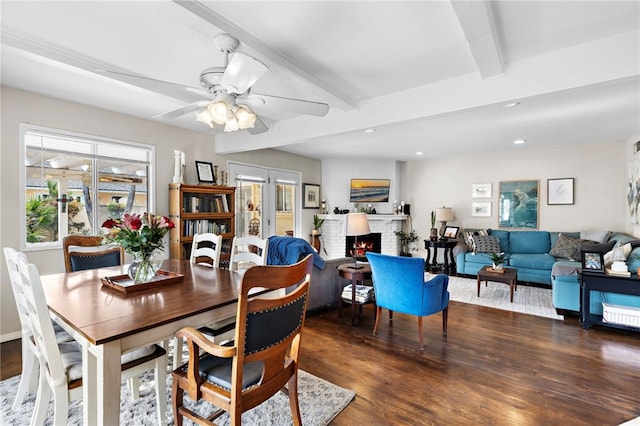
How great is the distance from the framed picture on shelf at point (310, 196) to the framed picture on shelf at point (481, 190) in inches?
127

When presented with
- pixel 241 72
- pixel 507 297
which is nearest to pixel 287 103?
pixel 241 72

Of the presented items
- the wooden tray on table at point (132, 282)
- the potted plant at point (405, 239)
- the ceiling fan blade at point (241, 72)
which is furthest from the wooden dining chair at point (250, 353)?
the potted plant at point (405, 239)

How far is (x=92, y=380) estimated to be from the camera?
131cm

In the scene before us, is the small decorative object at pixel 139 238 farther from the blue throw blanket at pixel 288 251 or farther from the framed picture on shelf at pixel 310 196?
the framed picture on shelf at pixel 310 196

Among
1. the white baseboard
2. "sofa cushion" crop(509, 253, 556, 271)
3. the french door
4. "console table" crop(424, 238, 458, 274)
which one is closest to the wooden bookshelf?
the french door

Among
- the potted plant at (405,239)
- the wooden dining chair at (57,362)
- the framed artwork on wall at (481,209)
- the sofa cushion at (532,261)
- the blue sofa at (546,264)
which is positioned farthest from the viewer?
the potted plant at (405,239)

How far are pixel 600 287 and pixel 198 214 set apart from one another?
466 centimetres

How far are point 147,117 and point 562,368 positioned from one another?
194 inches

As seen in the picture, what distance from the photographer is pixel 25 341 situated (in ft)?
6.28

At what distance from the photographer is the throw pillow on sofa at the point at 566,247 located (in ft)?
16.5

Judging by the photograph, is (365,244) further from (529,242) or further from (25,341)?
(25,341)

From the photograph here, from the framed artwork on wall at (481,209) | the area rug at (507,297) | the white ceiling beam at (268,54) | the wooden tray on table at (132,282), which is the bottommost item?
the area rug at (507,297)

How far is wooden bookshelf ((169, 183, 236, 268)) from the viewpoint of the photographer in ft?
13.5

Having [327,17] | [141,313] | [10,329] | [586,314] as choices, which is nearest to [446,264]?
[586,314]
